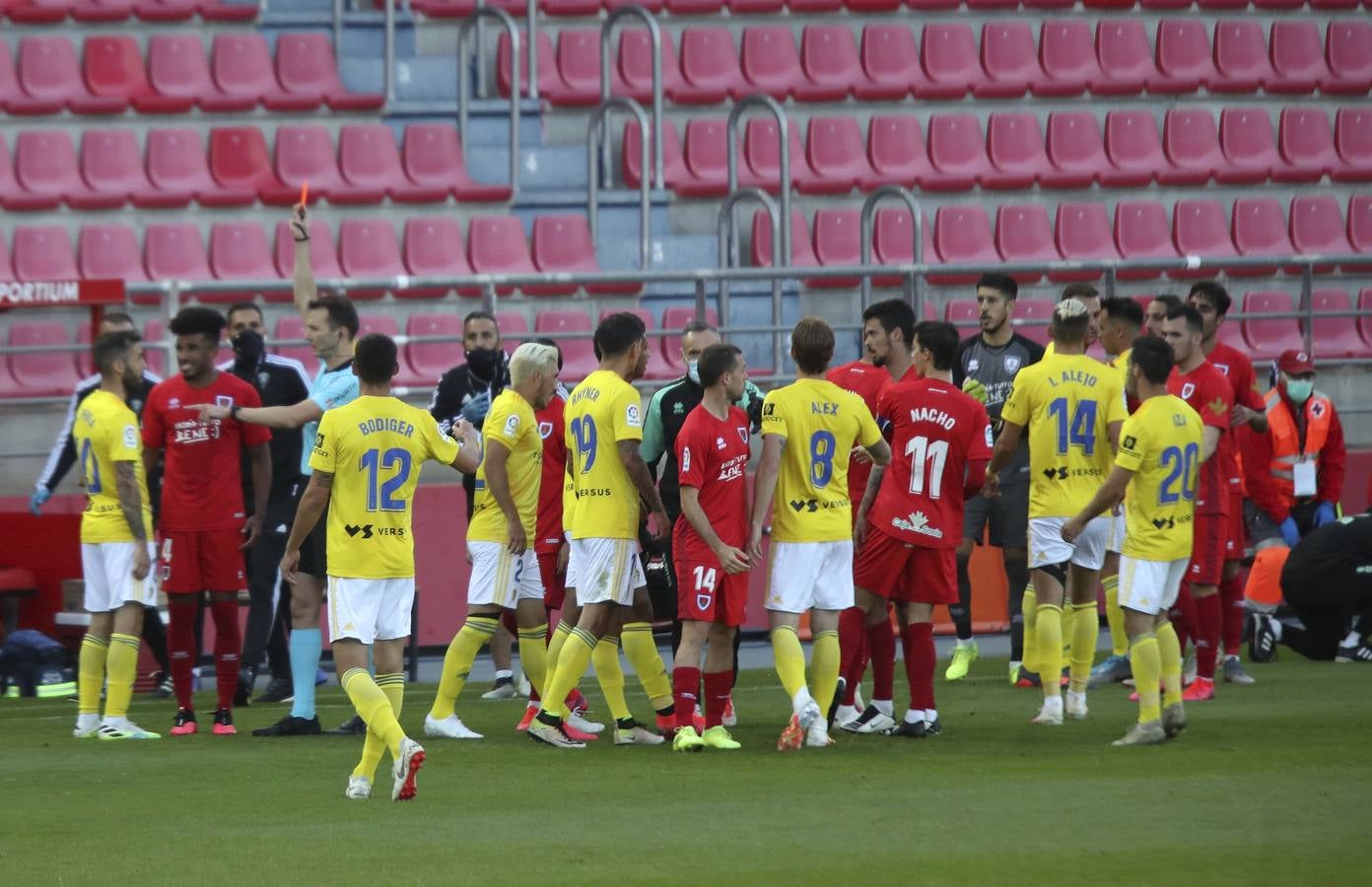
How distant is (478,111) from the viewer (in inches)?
752

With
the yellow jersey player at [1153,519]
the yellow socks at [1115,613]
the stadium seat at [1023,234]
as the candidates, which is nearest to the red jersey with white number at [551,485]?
the yellow jersey player at [1153,519]

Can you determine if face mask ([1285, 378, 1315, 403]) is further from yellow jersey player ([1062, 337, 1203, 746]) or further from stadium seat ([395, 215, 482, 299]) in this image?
stadium seat ([395, 215, 482, 299])

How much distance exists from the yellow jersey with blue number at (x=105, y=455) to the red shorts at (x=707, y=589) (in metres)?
2.96

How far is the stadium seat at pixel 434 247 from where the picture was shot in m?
17.5

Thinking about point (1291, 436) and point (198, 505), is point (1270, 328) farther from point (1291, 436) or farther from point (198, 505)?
point (198, 505)

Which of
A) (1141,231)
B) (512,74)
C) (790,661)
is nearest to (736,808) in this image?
(790,661)

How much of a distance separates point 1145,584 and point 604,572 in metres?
2.47

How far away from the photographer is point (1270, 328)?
19.0 m

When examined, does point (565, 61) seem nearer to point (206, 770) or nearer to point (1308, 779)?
point (206, 770)

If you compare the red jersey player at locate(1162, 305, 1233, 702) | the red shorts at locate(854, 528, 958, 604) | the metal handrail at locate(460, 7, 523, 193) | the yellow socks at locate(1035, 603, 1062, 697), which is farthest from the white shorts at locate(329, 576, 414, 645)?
the metal handrail at locate(460, 7, 523, 193)

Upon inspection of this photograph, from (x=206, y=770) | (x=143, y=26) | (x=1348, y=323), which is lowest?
(x=206, y=770)

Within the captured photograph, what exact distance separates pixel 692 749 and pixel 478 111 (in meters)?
11.2

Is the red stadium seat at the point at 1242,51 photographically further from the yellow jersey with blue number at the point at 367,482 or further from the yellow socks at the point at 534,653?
the yellow jersey with blue number at the point at 367,482

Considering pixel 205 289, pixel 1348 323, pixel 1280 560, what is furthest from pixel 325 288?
pixel 1348 323
